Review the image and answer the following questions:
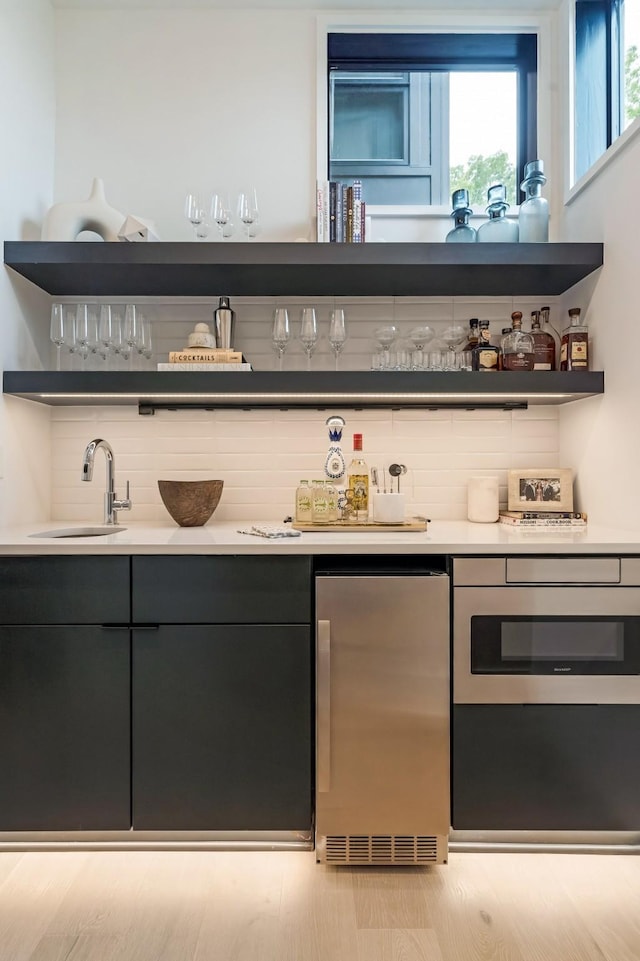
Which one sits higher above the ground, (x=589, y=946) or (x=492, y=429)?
(x=492, y=429)

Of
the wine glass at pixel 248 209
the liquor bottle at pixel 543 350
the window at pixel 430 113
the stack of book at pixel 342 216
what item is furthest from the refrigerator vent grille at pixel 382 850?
the window at pixel 430 113

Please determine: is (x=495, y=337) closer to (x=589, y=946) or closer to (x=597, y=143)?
(x=597, y=143)

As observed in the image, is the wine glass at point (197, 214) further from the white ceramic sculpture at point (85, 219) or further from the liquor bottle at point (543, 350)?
the liquor bottle at point (543, 350)

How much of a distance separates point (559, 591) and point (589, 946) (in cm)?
86

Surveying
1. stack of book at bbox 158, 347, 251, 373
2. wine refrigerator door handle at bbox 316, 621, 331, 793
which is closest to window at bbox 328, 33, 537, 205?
stack of book at bbox 158, 347, 251, 373

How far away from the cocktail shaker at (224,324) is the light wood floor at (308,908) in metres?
1.74

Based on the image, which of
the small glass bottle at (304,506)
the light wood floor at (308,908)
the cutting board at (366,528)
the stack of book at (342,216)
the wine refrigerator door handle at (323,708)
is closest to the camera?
the light wood floor at (308,908)

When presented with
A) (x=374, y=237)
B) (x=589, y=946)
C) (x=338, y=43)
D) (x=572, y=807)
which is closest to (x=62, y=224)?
(x=374, y=237)

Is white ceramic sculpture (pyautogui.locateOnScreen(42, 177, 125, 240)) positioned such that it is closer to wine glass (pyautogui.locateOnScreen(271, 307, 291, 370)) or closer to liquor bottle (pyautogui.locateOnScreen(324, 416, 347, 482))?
wine glass (pyautogui.locateOnScreen(271, 307, 291, 370))

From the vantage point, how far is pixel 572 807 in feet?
5.94

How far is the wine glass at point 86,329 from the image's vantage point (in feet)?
7.56

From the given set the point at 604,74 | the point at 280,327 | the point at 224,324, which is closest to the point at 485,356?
the point at 280,327

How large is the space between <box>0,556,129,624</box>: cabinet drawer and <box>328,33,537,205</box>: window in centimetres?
188

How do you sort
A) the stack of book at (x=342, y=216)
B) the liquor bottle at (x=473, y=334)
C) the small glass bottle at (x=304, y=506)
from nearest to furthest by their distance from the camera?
1. the small glass bottle at (x=304, y=506)
2. the stack of book at (x=342, y=216)
3. the liquor bottle at (x=473, y=334)
